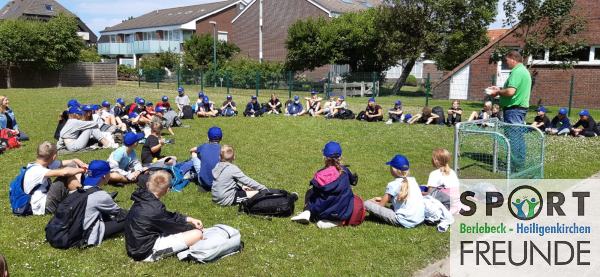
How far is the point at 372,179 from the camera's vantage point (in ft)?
29.9

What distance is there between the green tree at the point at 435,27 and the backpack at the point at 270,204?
2815 cm

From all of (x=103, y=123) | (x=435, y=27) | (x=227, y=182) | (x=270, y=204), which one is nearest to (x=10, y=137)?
(x=103, y=123)

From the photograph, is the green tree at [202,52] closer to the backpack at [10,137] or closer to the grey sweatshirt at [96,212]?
the backpack at [10,137]

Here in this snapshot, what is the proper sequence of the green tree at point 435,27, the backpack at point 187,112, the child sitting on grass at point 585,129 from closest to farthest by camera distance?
1. the child sitting on grass at point 585,129
2. the backpack at point 187,112
3. the green tree at point 435,27

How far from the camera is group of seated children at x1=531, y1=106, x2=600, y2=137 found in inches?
583

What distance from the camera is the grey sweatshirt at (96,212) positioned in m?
5.58

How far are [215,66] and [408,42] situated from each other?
760 inches

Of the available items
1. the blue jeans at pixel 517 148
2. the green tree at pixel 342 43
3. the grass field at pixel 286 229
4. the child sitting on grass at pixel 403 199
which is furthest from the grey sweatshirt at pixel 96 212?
the green tree at pixel 342 43

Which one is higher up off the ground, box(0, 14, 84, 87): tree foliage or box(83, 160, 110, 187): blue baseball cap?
box(0, 14, 84, 87): tree foliage

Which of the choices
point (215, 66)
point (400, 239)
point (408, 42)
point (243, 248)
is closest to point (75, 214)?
point (243, 248)

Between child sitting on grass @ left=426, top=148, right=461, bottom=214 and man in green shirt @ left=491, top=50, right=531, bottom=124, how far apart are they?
97.7 inches

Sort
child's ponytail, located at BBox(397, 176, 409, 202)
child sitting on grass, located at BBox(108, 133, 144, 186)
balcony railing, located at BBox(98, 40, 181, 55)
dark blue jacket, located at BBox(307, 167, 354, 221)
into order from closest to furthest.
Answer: child's ponytail, located at BBox(397, 176, 409, 202) → dark blue jacket, located at BBox(307, 167, 354, 221) → child sitting on grass, located at BBox(108, 133, 144, 186) → balcony railing, located at BBox(98, 40, 181, 55)

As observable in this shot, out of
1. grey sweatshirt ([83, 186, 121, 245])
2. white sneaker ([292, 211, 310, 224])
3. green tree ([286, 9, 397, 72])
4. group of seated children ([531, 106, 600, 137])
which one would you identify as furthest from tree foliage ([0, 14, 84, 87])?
white sneaker ([292, 211, 310, 224])

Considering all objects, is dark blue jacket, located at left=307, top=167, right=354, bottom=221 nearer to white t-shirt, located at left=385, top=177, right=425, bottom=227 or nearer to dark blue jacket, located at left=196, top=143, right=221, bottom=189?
white t-shirt, located at left=385, top=177, right=425, bottom=227
